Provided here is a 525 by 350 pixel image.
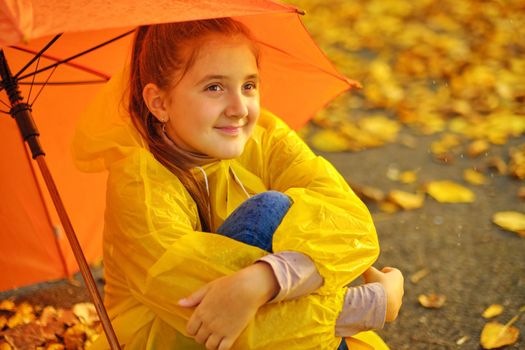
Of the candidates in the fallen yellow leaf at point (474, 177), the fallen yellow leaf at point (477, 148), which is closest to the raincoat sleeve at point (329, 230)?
the fallen yellow leaf at point (474, 177)

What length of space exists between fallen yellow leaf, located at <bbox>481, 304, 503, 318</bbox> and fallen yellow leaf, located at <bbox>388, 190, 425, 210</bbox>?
27.7 inches

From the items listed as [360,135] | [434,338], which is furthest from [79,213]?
[360,135]

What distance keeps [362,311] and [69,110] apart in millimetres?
1037

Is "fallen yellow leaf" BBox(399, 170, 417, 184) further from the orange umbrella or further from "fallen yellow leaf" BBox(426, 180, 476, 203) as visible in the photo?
the orange umbrella

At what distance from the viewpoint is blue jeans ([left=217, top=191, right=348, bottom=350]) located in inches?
60.3

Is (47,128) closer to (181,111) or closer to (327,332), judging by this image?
(181,111)

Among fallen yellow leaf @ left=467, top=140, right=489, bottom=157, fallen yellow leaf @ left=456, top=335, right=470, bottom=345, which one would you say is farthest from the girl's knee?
fallen yellow leaf @ left=467, top=140, right=489, bottom=157

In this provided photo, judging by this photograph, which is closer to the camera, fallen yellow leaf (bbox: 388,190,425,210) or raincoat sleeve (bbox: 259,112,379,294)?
raincoat sleeve (bbox: 259,112,379,294)

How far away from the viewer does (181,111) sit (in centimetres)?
160

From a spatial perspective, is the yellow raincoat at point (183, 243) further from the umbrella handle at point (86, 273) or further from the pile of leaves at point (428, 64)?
the pile of leaves at point (428, 64)

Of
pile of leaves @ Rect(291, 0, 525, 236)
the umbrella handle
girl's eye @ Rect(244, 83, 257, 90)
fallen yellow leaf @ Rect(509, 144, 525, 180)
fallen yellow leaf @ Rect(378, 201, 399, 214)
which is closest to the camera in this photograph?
the umbrella handle

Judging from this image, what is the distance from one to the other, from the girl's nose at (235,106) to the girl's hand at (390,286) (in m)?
0.50

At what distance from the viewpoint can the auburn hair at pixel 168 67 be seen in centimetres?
158

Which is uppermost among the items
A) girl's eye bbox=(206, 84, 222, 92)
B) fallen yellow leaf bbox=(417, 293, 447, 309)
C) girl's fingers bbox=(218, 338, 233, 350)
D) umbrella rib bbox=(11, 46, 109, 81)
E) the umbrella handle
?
umbrella rib bbox=(11, 46, 109, 81)
